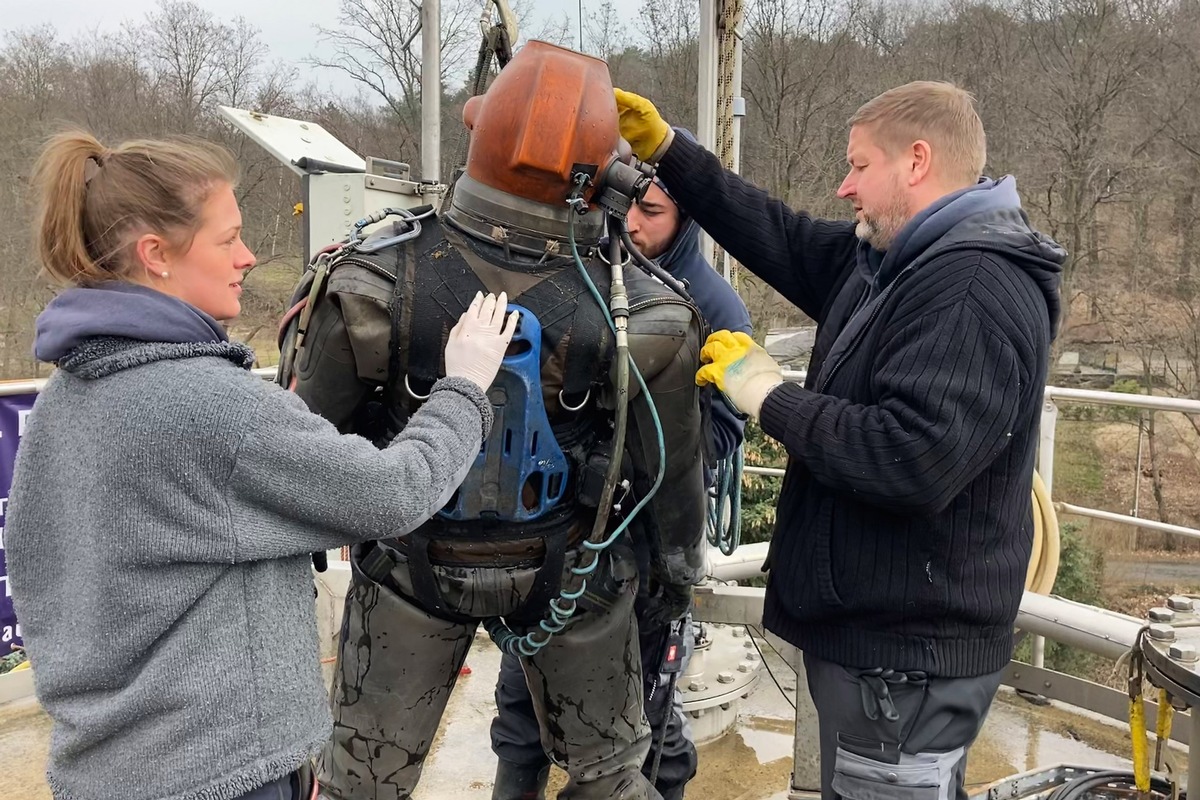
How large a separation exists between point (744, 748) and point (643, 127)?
8.45 ft

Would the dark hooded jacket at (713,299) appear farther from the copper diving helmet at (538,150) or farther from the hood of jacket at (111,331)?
the hood of jacket at (111,331)

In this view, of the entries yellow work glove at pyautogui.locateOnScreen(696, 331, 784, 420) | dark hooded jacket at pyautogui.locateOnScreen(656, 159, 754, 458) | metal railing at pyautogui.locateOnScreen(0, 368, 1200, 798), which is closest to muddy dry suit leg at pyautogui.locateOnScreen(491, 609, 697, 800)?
metal railing at pyautogui.locateOnScreen(0, 368, 1200, 798)

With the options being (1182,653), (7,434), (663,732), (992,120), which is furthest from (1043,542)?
(992,120)

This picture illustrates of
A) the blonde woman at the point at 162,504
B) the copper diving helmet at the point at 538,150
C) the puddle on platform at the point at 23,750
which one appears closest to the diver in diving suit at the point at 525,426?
the copper diving helmet at the point at 538,150

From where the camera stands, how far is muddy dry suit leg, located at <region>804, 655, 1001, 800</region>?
2.14m

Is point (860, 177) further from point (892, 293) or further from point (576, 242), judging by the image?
point (576, 242)

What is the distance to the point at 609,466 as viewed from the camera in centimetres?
213

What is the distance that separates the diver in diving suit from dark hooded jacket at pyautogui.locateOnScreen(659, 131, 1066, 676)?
1.14 feet

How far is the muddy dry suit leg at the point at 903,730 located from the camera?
7.02 ft

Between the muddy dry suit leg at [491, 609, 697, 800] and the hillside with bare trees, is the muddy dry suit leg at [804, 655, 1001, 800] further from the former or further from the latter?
the hillside with bare trees

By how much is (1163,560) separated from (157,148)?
58.9 feet

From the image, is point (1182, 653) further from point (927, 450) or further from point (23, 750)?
point (23, 750)

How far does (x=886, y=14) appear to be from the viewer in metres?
26.2

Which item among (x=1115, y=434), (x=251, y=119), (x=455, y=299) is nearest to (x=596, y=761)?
(x=455, y=299)
